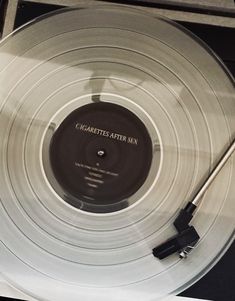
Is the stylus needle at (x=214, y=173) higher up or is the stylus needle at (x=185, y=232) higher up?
the stylus needle at (x=214, y=173)

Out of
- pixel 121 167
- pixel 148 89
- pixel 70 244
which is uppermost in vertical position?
pixel 148 89

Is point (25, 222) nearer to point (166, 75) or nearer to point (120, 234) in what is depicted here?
point (120, 234)

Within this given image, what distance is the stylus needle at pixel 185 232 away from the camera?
625 millimetres

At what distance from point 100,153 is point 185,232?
0.15 meters

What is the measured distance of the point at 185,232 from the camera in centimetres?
63

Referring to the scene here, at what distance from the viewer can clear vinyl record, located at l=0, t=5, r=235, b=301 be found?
0.63m

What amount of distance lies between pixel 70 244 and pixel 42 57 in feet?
0.79

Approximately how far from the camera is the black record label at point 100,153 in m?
0.66

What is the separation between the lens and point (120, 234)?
638 millimetres

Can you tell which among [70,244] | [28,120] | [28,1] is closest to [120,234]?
[70,244]

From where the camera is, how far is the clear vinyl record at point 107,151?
63 centimetres

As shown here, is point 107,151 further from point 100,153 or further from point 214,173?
point 214,173

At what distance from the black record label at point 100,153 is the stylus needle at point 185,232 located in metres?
0.07

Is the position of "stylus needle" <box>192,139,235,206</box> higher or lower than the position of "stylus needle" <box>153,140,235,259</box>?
higher
